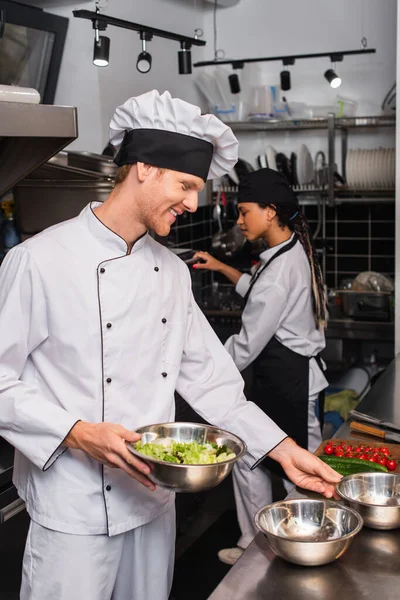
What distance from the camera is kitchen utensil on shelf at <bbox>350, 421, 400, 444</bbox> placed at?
2611 mm

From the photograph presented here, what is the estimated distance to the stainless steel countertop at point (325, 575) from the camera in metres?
1.60

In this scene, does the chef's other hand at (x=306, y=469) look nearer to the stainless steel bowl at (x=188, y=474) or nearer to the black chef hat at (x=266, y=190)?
the stainless steel bowl at (x=188, y=474)

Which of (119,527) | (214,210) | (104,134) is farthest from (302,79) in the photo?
(119,527)

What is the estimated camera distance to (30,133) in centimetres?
221

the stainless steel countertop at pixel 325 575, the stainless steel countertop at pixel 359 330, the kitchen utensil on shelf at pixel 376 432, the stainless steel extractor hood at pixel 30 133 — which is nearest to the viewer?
the stainless steel countertop at pixel 325 575

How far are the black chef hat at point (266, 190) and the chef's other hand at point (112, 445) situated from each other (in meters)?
2.19

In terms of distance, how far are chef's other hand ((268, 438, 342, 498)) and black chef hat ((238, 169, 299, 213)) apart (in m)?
1.90

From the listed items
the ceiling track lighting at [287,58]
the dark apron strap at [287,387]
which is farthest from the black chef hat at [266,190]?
the ceiling track lighting at [287,58]

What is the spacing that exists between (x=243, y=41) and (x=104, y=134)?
5.96 ft

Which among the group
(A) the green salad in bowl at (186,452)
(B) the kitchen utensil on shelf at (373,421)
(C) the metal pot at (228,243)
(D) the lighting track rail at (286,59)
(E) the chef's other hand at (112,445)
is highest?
(D) the lighting track rail at (286,59)

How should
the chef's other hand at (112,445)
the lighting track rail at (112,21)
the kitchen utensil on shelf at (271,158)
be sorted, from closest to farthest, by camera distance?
the chef's other hand at (112,445) < the lighting track rail at (112,21) < the kitchen utensil on shelf at (271,158)

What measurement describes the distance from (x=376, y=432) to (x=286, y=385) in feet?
3.95

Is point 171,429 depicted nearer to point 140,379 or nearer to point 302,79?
point 140,379

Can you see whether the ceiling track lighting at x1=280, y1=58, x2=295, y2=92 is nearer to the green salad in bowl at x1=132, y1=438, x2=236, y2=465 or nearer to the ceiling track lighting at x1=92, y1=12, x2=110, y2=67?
the ceiling track lighting at x1=92, y1=12, x2=110, y2=67
